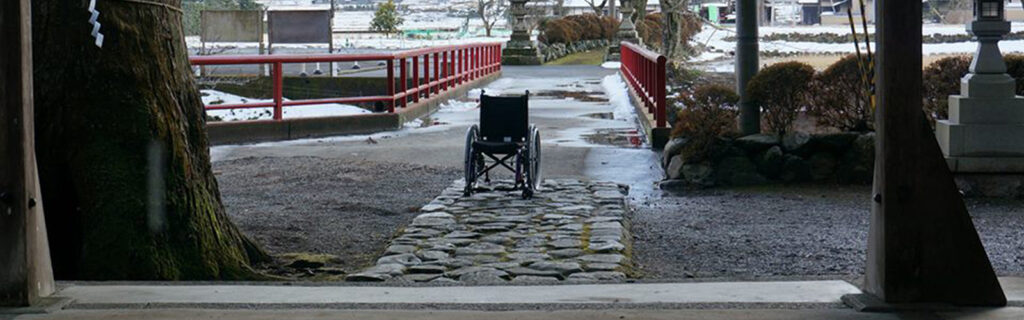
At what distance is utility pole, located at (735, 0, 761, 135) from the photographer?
1341 centimetres

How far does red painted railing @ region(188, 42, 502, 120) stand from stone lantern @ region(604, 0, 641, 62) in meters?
8.67

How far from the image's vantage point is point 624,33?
43406 mm

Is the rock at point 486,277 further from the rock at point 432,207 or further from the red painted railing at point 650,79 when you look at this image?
the red painted railing at point 650,79

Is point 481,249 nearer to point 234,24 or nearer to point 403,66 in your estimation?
point 403,66

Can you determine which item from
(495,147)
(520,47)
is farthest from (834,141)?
(520,47)

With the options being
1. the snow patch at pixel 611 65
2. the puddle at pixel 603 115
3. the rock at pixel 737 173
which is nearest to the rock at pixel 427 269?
the rock at pixel 737 173

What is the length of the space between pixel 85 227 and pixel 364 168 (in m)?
6.75

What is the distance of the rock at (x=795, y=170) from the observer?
12.8 metres

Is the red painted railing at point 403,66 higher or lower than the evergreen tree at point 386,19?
lower

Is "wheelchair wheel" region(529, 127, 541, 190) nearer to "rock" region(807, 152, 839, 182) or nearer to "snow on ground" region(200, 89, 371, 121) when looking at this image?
"rock" region(807, 152, 839, 182)

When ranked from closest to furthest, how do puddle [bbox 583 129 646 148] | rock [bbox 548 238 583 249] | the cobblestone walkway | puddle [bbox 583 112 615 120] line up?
the cobblestone walkway → rock [bbox 548 238 583 249] → puddle [bbox 583 129 646 148] → puddle [bbox 583 112 615 120]

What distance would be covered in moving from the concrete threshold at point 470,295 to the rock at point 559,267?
832 mm

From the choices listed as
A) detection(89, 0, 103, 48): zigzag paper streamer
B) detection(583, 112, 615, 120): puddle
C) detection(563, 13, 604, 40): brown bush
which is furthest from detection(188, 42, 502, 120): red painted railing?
detection(563, 13, 604, 40): brown bush

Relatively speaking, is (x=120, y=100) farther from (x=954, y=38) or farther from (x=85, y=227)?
(x=954, y=38)
